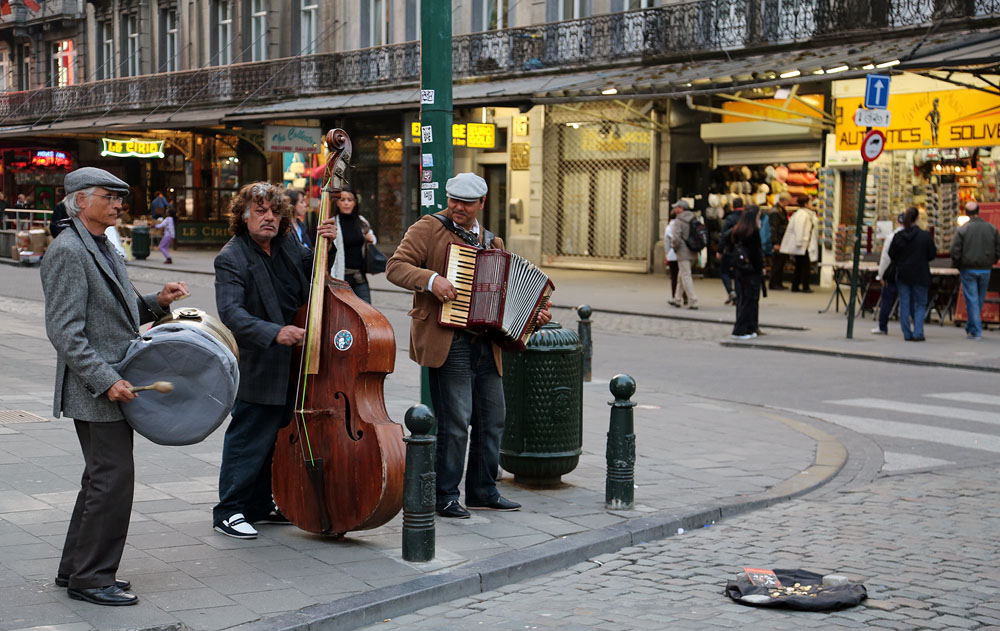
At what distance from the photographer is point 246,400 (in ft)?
19.4

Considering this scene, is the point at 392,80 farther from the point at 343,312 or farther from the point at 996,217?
the point at 343,312

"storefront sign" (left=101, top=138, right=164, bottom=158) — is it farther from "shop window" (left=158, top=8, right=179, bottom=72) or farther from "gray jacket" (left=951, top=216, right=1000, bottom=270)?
"gray jacket" (left=951, top=216, right=1000, bottom=270)

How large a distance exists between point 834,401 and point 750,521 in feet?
16.1

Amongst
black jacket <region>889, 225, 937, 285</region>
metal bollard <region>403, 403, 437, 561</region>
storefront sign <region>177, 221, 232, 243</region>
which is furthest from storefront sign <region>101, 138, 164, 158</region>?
metal bollard <region>403, 403, 437, 561</region>

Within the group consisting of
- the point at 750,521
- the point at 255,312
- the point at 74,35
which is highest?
the point at 74,35

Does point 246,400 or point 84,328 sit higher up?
point 84,328

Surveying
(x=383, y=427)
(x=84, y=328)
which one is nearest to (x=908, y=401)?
(x=383, y=427)

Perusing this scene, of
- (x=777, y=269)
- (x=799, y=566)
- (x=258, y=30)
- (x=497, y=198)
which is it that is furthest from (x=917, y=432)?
(x=258, y=30)

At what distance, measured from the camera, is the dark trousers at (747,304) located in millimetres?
16188

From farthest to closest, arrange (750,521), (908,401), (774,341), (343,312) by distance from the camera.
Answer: (774,341) → (908,401) → (750,521) → (343,312)

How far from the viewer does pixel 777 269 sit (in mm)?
24812

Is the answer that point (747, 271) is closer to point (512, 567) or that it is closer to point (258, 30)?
point (512, 567)

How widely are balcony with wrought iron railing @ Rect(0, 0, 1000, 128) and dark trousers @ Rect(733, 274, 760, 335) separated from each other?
24.9 ft

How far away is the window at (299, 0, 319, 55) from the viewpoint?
3506cm
